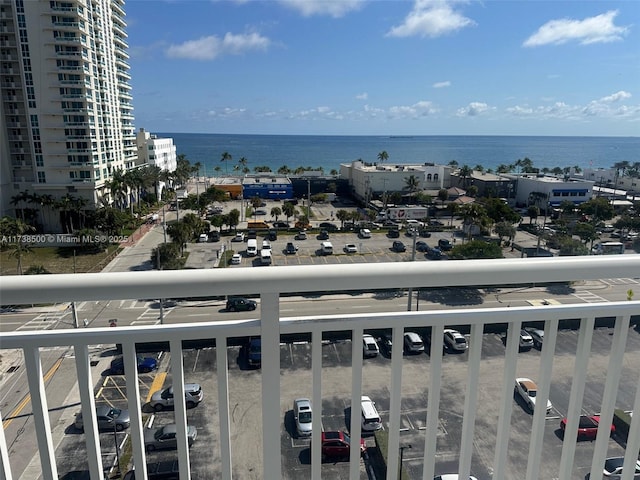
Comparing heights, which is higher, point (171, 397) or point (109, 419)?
point (171, 397)

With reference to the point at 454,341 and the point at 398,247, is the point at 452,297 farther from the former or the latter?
the point at 398,247

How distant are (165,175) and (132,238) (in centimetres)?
2011

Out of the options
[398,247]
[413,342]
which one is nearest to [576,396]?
[413,342]

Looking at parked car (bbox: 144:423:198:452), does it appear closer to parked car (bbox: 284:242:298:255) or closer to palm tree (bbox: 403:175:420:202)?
parked car (bbox: 284:242:298:255)

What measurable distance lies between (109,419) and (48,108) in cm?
3200

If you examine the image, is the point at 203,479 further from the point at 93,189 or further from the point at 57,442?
the point at 93,189

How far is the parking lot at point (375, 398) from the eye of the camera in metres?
1.27

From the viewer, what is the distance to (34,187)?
27.9m

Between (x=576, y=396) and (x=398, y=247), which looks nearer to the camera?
(x=576, y=396)

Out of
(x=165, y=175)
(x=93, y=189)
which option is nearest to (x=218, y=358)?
(x=93, y=189)

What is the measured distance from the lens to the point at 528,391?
1.41 meters

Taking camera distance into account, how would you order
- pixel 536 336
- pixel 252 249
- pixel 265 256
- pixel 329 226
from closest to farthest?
pixel 536 336, pixel 265 256, pixel 252 249, pixel 329 226

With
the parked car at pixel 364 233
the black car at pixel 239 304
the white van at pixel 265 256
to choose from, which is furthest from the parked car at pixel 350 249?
the black car at pixel 239 304

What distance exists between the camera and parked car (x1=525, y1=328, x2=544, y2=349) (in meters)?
1.26
